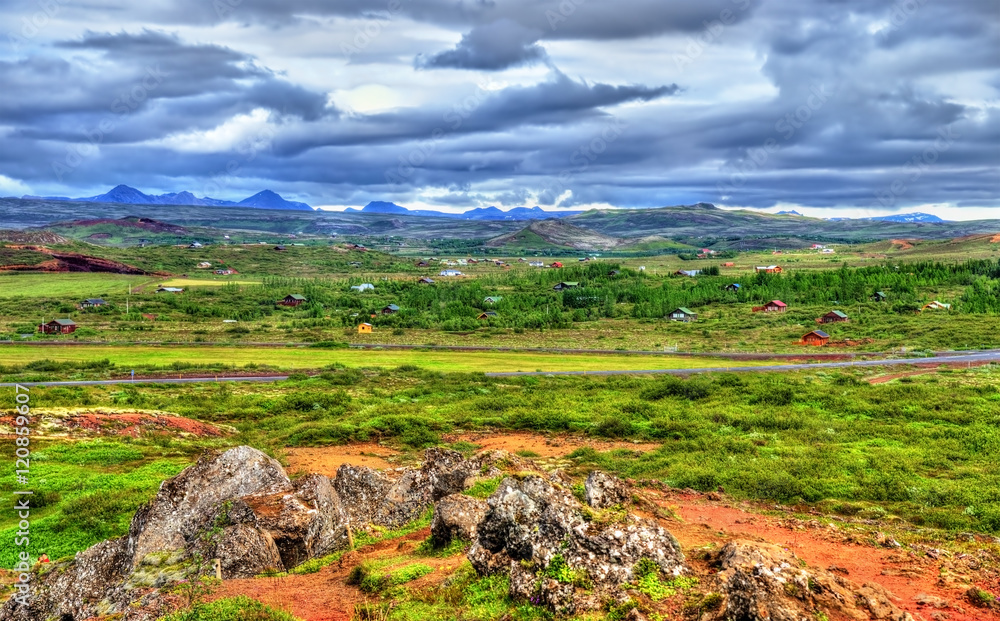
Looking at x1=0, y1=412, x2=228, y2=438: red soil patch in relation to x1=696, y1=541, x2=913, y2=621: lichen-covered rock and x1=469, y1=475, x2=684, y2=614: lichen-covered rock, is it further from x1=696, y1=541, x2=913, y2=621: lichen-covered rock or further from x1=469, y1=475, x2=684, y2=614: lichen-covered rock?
x1=696, y1=541, x2=913, y2=621: lichen-covered rock

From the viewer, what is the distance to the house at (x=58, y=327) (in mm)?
89938

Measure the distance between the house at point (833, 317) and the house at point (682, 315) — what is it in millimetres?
17866

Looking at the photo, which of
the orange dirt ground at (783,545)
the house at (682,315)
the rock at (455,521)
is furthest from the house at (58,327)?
the rock at (455,521)

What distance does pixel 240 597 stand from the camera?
1253 cm

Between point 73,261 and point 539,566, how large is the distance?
202090mm

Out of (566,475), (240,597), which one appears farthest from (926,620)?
(566,475)

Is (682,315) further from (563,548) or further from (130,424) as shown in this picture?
(563,548)

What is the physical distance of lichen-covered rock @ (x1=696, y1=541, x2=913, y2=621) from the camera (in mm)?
10195

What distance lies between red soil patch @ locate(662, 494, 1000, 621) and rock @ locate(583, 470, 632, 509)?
1892mm

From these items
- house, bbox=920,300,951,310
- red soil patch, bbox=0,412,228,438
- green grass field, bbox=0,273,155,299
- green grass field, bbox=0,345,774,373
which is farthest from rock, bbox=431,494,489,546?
green grass field, bbox=0,273,155,299

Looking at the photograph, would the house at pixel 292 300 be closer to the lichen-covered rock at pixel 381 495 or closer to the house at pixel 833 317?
the house at pixel 833 317

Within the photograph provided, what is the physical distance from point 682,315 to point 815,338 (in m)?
28.2

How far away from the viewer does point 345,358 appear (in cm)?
7169

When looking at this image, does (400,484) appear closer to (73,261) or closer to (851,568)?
(851,568)
